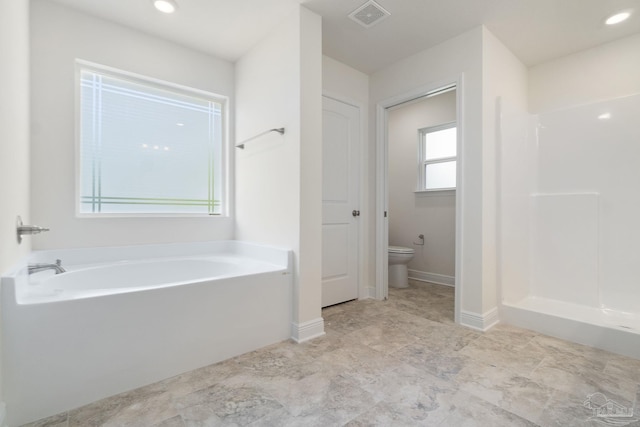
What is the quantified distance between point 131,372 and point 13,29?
183 cm

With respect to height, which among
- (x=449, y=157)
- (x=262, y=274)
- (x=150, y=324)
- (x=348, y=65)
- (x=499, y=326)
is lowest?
(x=499, y=326)

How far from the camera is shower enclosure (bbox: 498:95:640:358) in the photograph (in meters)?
2.20

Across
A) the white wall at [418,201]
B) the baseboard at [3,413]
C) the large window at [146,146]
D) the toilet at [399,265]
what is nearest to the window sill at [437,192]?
the white wall at [418,201]

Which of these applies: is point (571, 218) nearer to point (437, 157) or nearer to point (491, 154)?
point (491, 154)

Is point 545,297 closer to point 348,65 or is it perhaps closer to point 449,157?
point 449,157

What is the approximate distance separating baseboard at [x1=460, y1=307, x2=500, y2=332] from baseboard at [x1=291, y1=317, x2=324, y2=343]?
1.13 m

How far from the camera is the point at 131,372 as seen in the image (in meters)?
Result: 1.46

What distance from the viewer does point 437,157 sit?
12.4ft

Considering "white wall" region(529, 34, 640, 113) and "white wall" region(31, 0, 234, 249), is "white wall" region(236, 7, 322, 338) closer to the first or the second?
"white wall" region(31, 0, 234, 249)

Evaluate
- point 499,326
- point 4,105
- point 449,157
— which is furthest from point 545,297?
point 4,105

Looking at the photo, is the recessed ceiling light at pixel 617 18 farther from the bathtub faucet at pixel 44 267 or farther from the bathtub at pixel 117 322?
the bathtub faucet at pixel 44 267

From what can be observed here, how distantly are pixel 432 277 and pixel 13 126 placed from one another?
3.94 m

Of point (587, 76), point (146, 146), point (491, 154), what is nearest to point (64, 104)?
point (146, 146)

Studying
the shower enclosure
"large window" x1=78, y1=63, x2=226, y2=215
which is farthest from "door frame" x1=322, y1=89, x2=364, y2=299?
"large window" x1=78, y1=63, x2=226, y2=215
